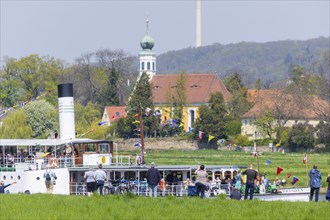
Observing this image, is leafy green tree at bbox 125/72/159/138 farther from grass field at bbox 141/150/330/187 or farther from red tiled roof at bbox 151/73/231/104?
red tiled roof at bbox 151/73/231/104

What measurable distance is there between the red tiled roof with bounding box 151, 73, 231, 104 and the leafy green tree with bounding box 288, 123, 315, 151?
109 ft

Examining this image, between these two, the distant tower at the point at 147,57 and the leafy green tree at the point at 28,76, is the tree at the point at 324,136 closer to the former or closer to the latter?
the leafy green tree at the point at 28,76

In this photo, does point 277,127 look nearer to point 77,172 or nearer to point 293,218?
point 77,172

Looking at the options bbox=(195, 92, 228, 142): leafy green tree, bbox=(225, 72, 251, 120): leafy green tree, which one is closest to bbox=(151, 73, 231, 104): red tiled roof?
bbox=(225, 72, 251, 120): leafy green tree

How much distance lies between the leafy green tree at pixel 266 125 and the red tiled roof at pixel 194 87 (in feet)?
71.2

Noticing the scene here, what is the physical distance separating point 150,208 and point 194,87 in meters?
119

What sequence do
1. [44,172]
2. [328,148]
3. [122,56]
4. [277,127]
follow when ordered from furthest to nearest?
1. [122,56]
2. [277,127]
3. [328,148]
4. [44,172]

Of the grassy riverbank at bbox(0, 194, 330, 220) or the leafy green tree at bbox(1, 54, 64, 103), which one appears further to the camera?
the leafy green tree at bbox(1, 54, 64, 103)

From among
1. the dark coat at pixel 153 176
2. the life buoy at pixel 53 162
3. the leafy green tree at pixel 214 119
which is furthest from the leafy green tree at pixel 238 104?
the dark coat at pixel 153 176

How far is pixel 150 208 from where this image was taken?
120ft

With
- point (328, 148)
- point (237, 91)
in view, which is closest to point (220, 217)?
point (328, 148)

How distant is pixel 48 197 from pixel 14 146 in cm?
2488

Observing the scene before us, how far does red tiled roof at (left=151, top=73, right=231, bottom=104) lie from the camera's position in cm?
15238

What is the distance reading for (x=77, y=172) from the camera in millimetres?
55562
